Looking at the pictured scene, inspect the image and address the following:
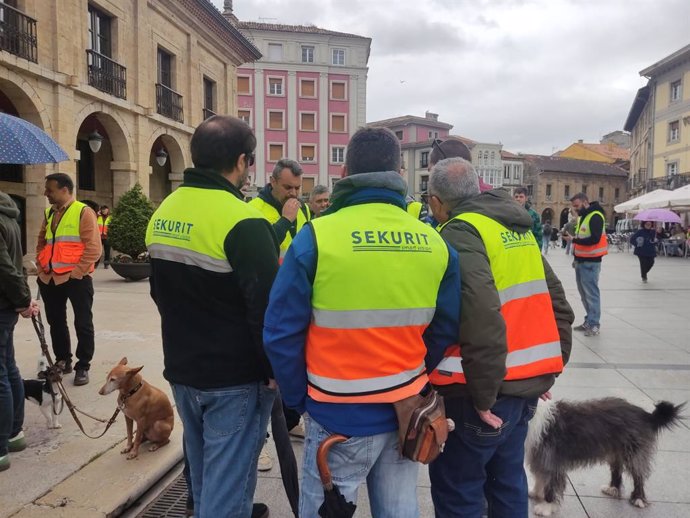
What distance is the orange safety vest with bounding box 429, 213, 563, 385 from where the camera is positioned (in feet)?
7.52

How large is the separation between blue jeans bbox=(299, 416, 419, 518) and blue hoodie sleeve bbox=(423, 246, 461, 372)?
1.21 ft

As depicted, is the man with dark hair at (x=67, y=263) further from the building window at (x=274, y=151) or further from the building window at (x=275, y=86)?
the building window at (x=275, y=86)

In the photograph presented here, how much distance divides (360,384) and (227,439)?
79 cm

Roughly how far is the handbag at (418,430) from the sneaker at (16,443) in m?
3.08

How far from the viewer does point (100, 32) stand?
56.4 ft

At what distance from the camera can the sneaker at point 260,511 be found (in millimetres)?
2992

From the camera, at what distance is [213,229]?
2199 mm

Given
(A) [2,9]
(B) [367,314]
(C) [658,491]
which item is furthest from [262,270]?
(A) [2,9]

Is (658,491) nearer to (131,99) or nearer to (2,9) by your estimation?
(2,9)

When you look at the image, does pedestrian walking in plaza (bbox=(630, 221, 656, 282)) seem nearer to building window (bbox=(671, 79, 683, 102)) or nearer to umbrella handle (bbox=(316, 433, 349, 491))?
umbrella handle (bbox=(316, 433, 349, 491))

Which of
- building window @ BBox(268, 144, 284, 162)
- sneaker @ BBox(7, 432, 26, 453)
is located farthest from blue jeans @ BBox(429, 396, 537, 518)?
building window @ BBox(268, 144, 284, 162)

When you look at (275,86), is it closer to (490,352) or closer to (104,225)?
(104,225)

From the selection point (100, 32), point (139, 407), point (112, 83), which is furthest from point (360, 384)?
point (100, 32)

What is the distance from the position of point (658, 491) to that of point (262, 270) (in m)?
2.86
